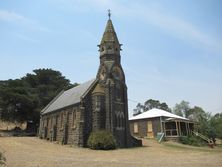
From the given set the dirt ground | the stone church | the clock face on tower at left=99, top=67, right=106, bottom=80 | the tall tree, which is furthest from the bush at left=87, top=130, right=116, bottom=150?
the tall tree

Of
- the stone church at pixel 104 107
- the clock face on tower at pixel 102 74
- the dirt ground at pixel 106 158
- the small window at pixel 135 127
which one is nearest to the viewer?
the dirt ground at pixel 106 158

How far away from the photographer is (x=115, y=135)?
29.9 metres

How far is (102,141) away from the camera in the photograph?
1054 inches

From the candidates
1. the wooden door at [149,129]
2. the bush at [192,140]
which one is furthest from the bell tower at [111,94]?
the bush at [192,140]

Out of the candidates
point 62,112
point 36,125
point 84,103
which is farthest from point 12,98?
point 84,103

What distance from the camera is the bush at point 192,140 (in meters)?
37.3

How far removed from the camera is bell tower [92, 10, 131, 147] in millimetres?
30391

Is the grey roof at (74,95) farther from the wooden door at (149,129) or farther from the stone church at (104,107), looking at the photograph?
the wooden door at (149,129)

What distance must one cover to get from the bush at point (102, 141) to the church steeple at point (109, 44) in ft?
41.1

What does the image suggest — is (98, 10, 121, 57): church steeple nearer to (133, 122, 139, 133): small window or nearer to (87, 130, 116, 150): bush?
(87, 130, 116, 150): bush

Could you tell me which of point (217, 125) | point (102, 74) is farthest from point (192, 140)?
point (102, 74)

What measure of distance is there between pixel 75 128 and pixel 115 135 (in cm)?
575

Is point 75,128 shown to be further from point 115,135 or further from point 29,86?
point 29,86

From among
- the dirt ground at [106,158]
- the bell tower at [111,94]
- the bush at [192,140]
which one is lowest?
the dirt ground at [106,158]
